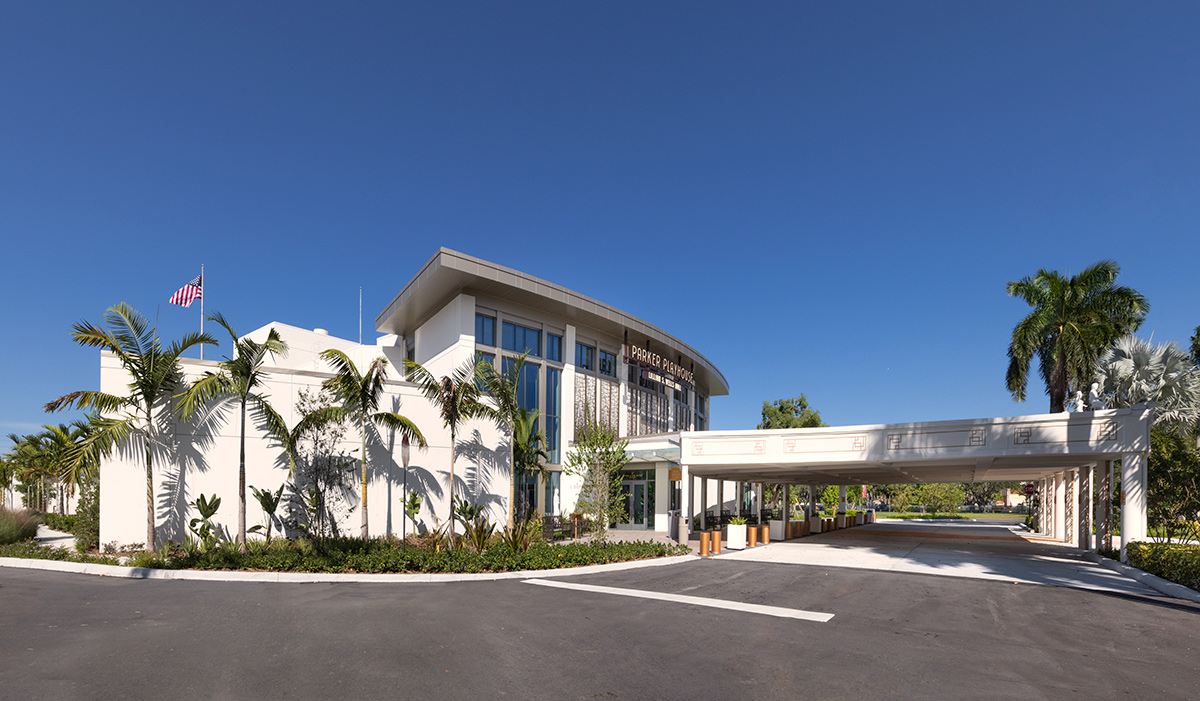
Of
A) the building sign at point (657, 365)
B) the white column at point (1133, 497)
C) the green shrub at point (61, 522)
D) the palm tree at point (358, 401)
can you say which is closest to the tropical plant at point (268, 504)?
the palm tree at point (358, 401)

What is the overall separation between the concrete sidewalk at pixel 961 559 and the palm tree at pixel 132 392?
701 inches

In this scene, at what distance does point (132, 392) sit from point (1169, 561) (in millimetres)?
27238

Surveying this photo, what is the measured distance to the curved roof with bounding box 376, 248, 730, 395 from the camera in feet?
91.1

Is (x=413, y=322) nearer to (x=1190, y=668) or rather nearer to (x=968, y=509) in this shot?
(x=1190, y=668)

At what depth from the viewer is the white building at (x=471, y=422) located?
19.3 meters

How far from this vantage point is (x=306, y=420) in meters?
20.2

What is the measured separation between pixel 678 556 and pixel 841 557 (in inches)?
221

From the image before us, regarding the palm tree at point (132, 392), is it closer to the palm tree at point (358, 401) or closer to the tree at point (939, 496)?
the palm tree at point (358, 401)

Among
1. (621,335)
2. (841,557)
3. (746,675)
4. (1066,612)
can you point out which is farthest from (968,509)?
(746,675)

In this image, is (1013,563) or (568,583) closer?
(568,583)

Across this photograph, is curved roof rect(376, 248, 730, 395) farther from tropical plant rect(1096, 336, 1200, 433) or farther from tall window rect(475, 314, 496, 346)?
tropical plant rect(1096, 336, 1200, 433)

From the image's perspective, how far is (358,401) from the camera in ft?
68.4

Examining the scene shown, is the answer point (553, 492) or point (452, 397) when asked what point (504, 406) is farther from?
point (553, 492)

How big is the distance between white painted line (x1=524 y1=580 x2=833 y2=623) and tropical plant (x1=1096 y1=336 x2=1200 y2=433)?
20372mm
